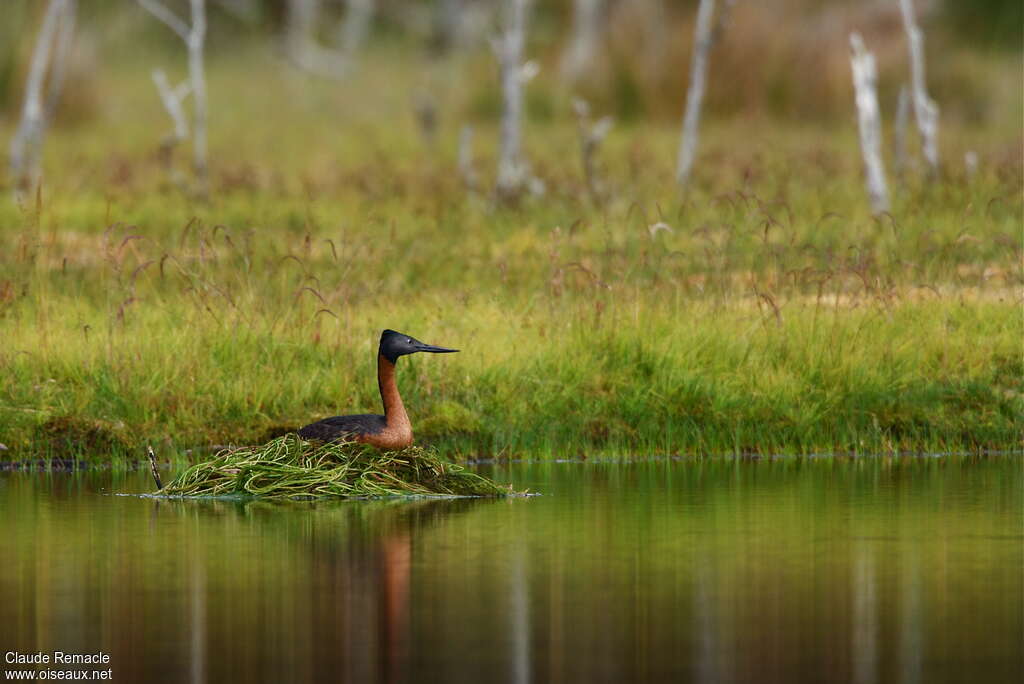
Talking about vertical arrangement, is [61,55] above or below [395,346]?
above

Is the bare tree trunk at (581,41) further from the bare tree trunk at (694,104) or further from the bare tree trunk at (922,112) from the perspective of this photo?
the bare tree trunk at (922,112)

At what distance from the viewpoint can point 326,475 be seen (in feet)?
40.0

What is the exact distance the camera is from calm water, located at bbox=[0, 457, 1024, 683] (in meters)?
7.80

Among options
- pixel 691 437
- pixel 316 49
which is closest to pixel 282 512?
pixel 691 437

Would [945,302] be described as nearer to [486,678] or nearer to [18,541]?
[18,541]

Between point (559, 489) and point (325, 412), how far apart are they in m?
2.41

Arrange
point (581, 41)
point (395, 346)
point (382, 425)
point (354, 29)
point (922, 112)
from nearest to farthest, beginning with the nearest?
point (382, 425)
point (395, 346)
point (922, 112)
point (581, 41)
point (354, 29)

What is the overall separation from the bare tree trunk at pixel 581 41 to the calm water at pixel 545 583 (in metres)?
22.4

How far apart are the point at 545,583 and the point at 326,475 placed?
9.91ft

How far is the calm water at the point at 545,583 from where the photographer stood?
780 centimetres

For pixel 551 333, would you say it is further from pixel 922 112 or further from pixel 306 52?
pixel 306 52

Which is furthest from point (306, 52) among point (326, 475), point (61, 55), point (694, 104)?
point (326, 475)

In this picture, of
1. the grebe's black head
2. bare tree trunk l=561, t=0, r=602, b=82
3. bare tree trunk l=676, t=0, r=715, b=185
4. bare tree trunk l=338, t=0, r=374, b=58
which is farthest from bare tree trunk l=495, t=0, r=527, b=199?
bare tree trunk l=338, t=0, r=374, b=58

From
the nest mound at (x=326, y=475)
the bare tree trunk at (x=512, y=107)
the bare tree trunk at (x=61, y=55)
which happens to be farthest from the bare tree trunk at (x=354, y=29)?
the nest mound at (x=326, y=475)
